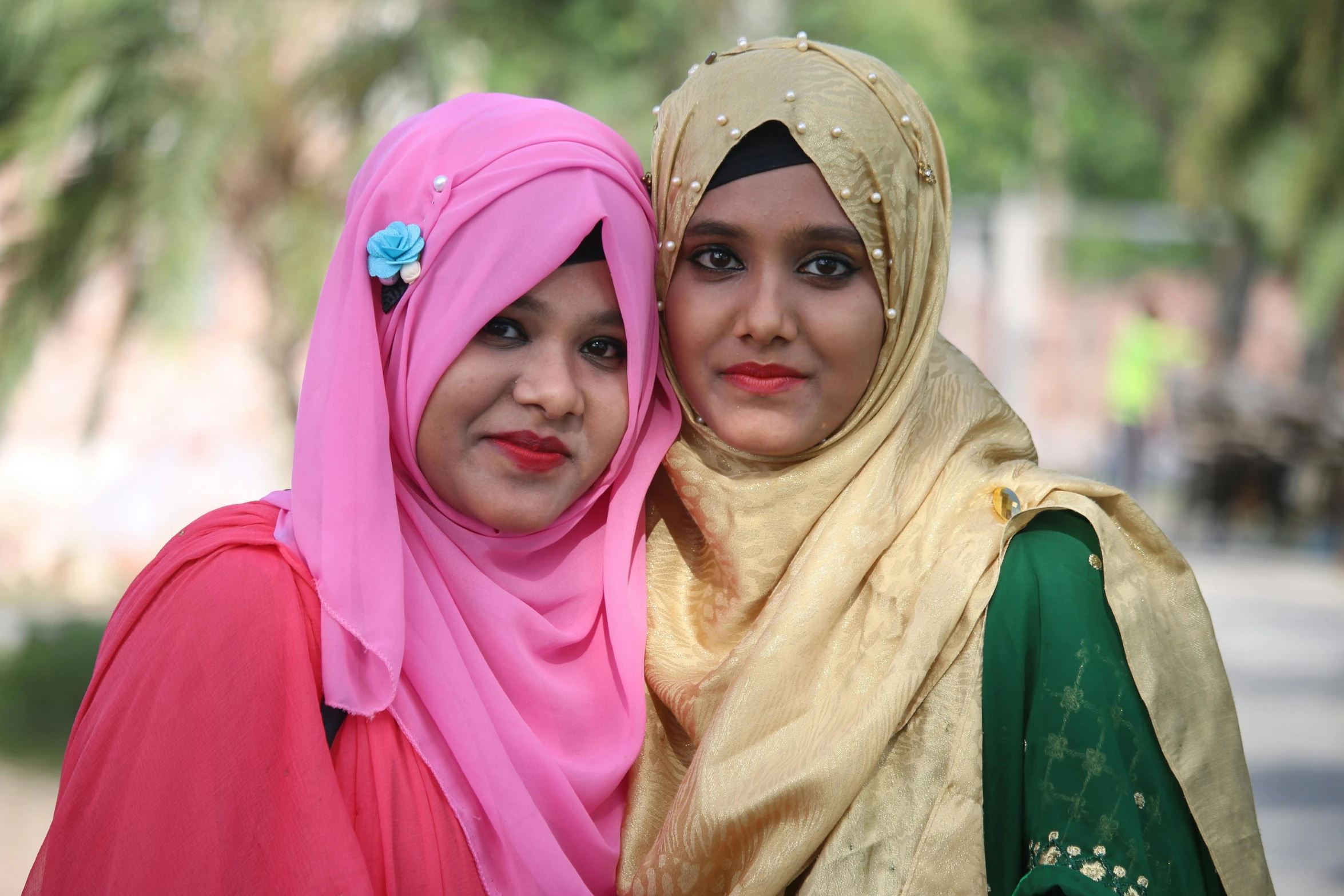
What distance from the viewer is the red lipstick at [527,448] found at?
1.92m

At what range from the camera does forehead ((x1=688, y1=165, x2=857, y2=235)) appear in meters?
1.99

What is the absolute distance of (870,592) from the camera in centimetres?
197

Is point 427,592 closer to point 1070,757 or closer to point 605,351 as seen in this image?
point 605,351

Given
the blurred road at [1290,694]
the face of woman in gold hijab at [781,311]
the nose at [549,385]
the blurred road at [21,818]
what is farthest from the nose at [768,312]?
the blurred road at [21,818]

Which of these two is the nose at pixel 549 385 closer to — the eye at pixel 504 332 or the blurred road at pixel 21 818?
the eye at pixel 504 332

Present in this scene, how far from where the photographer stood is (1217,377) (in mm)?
12211

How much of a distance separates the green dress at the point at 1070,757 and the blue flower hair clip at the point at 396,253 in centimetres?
97

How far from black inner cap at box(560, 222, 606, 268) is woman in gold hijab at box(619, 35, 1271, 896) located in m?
0.15

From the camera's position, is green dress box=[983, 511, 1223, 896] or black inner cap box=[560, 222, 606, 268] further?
black inner cap box=[560, 222, 606, 268]

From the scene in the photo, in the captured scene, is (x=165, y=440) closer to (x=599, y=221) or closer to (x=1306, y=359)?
(x=599, y=221)

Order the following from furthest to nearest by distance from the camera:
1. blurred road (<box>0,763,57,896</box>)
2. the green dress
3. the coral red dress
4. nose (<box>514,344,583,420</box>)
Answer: blurred road (<box>0,763,57,896</box>) → nose (<box>514,344,583,420</box>) → the green dress → the coral red dress

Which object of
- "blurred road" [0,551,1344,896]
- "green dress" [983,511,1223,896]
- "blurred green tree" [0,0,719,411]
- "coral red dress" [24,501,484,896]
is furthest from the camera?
"blurred green tree" [0,0,719,411]

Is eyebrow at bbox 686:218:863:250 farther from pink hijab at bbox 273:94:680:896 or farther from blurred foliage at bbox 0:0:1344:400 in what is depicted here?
blurred foliage at bbox 0:0:1344:400

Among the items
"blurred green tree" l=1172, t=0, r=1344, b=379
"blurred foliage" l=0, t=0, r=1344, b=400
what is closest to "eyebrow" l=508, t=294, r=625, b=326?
"blurred foliage" l=0, t=0, r=1344, b=400
